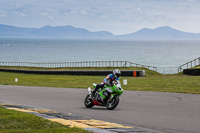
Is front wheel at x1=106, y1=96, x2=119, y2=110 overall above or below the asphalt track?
above

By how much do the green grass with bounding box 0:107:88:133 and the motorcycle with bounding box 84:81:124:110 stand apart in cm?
349

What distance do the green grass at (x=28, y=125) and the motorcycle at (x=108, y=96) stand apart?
3.49 meters

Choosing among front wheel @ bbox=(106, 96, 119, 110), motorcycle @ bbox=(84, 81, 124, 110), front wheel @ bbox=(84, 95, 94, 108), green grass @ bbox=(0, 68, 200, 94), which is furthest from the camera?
green grass @ bbox=(0, 68, 200, 94)

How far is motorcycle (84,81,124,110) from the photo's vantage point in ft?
40.7

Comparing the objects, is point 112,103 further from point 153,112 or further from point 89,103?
point 153,112

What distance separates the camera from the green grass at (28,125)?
8266 millimetres

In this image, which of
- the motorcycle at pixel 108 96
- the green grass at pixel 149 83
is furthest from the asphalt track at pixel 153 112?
the green grass at pixel 149 83

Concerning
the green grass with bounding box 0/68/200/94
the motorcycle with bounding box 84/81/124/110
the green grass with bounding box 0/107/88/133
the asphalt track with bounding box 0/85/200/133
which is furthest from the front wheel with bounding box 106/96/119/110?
the green grass with bounding box 0/68/200/94

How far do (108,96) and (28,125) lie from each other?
15.2 ft

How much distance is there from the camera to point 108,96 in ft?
42.8

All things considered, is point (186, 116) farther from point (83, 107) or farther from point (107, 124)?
point (83, 107)

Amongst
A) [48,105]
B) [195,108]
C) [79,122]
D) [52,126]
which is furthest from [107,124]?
[48,105]

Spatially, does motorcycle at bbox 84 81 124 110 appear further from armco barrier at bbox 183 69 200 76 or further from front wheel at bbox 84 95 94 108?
armco barrier at bbox 183 69 200 76

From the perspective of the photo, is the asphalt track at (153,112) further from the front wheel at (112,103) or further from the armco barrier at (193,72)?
the armco barrier at (193,72)
